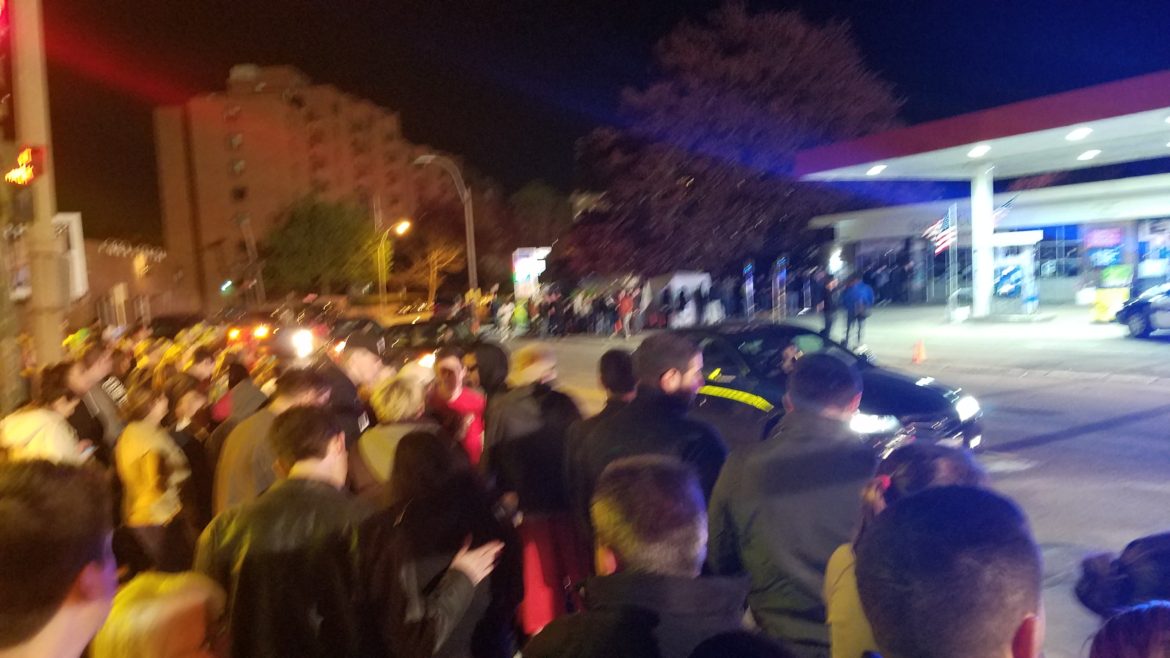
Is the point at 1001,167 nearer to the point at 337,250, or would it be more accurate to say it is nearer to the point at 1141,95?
the point at 1141,95

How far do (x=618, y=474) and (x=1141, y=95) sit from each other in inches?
680

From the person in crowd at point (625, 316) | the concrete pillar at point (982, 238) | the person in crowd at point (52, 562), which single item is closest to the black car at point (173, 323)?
the person in crowd at point (625, 316)

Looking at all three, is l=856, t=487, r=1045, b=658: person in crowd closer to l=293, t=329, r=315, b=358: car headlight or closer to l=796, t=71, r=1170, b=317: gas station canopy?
l=293, t=329, r=315, b=358: car headlight

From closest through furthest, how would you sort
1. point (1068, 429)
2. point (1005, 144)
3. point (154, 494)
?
1. point (154, 494)
2. point (1068, 429)
3. point (1005, 144)

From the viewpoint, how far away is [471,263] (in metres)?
29.9

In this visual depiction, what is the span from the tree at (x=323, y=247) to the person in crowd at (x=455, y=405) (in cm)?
6291

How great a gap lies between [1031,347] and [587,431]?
18.6m

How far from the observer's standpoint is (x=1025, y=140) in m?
20.6

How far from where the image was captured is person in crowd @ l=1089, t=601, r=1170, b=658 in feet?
5.46

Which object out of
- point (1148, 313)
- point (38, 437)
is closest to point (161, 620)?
point (38, 437)

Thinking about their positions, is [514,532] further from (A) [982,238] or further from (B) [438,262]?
(B) [438,262]

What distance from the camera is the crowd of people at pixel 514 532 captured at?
1.83 metres

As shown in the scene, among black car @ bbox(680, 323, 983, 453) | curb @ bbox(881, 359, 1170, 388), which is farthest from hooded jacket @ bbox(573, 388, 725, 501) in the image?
curb @ bbox(881, 359, 1170, 388)

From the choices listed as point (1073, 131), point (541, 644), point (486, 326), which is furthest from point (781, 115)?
point (541, 644)
